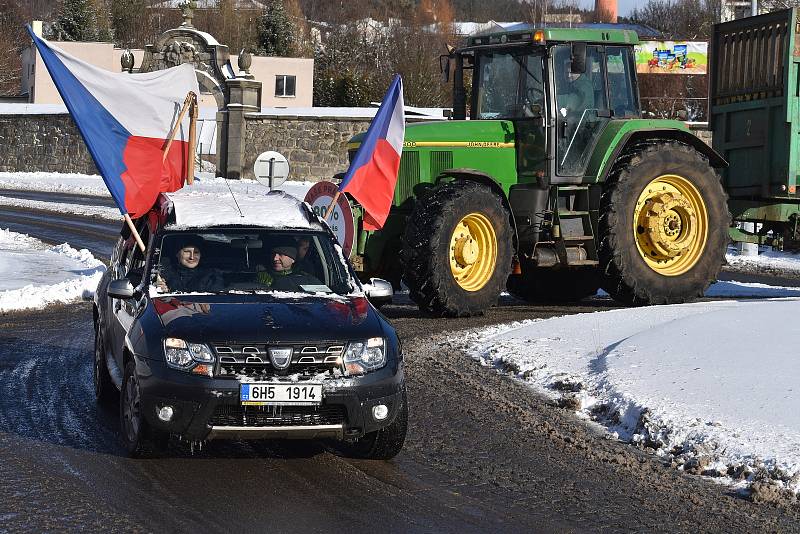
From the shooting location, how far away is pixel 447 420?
354 inches

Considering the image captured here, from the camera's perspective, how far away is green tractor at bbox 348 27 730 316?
14.1 m

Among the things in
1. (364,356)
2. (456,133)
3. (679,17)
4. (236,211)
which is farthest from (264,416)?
(679,17)

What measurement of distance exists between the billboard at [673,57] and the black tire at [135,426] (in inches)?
2355

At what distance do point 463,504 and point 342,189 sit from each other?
549 centimetres

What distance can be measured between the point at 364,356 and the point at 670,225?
8.60 m

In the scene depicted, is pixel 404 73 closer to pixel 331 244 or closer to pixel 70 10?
pixel 70 10

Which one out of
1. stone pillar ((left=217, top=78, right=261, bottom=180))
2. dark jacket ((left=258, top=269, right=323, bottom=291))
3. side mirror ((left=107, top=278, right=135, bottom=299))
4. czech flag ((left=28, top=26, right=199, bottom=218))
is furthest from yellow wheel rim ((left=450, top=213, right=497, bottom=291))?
stone pillar ((left=217, top=78, right=261, bottom=180))

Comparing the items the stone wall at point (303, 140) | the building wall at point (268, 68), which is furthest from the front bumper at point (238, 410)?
the building wall at point (268, 68)

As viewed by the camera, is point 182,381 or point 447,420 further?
point 447,420

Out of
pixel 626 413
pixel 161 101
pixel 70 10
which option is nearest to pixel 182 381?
pixel 626 413

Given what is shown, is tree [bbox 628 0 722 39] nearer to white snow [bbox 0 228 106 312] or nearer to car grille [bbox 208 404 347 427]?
white snow [bbox 0 228 106 312]

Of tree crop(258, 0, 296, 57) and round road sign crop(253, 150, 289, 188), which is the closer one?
round road sign crop(253, 150, 289, 188)

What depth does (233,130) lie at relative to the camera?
146ft

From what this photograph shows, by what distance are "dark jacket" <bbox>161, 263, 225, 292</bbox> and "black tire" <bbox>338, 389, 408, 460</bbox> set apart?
134cm
